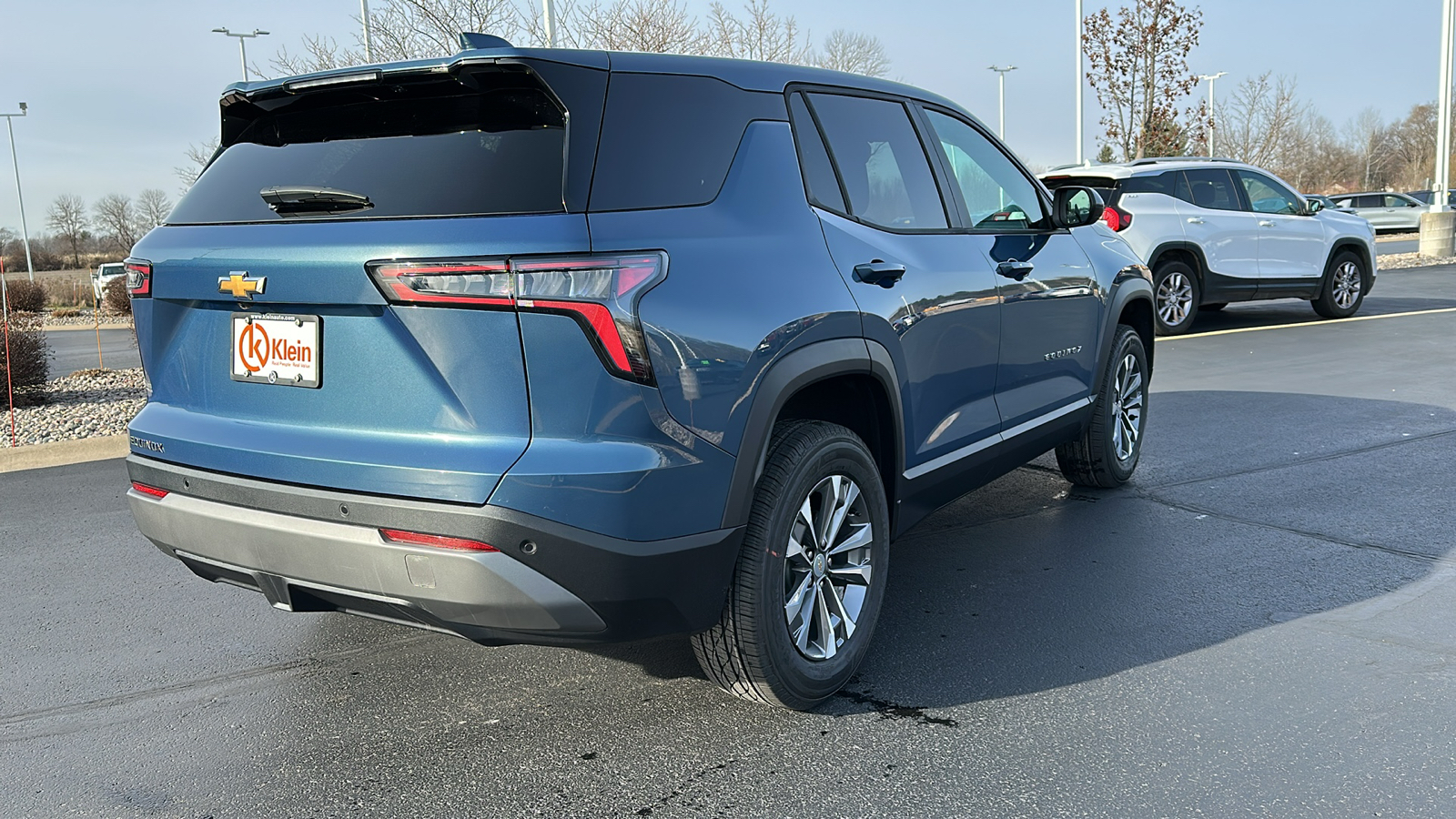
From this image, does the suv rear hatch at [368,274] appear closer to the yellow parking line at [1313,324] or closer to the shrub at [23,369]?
the shrub at [23,369]

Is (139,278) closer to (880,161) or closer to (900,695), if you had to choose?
(880,161)

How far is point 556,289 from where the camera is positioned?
8.36ft

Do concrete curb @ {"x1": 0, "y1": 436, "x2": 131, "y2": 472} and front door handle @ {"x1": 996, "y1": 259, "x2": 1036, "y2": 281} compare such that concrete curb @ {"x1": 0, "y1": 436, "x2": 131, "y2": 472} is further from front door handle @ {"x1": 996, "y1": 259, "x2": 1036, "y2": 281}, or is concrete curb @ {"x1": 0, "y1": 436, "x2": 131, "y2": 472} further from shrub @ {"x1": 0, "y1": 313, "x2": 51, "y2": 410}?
front door handle @ {"x1": 996, "y1": 259, "x2": 1036, "y2": 281}

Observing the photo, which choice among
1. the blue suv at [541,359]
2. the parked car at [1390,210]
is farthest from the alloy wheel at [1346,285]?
the parked car at [1390,210]

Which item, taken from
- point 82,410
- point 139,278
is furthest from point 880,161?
point 82,410

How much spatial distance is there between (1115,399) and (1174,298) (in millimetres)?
7666

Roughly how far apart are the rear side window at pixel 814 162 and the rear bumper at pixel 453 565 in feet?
3.64

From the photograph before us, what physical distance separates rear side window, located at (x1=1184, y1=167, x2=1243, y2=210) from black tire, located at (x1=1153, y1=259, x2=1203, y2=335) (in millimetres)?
746

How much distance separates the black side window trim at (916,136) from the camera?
353 centimetres

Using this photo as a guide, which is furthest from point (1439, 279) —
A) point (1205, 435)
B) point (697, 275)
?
point (697, 275)

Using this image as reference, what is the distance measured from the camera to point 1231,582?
437cm

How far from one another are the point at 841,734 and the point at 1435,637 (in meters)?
2.12

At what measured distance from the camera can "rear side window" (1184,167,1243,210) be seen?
12492 millimetres

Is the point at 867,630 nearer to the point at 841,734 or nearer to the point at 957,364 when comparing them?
the point at 841,734
